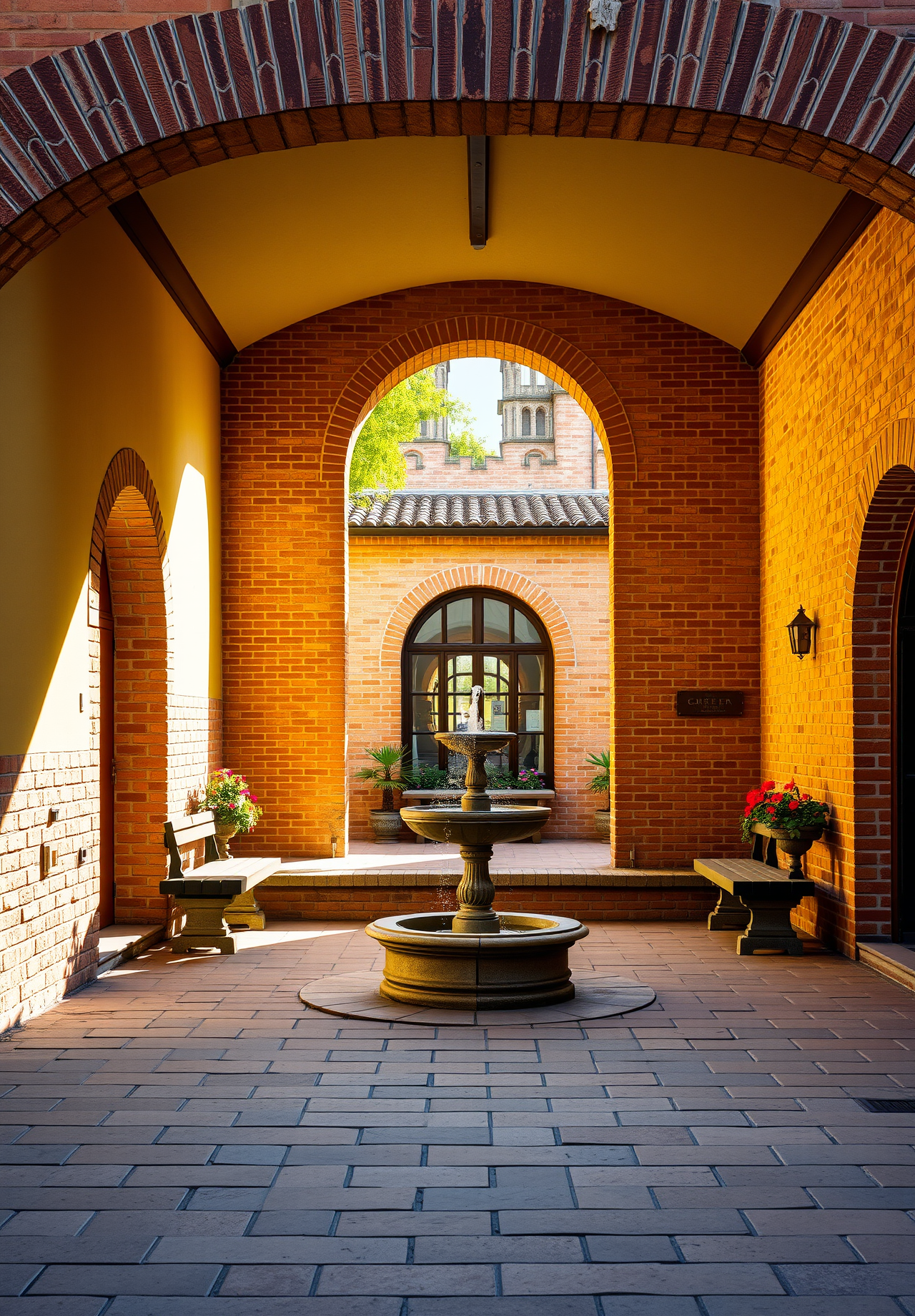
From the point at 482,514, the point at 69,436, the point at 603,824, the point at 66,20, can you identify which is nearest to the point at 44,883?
the point at 69,436

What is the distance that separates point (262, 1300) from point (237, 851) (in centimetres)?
708

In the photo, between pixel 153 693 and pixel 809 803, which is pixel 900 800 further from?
pixel 153 693

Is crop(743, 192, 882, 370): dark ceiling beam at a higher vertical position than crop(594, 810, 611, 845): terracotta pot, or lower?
higher

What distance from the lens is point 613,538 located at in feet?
31.9

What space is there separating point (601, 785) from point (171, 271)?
739 cm

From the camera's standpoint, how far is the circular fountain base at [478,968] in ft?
19.5

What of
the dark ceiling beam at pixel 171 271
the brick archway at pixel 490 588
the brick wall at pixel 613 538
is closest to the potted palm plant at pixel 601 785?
the brick archway at pixel 490 588

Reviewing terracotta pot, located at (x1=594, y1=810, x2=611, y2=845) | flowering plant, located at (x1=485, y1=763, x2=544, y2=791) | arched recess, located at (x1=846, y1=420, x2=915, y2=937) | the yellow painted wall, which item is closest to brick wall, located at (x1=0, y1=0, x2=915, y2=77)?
the yellow painted wall

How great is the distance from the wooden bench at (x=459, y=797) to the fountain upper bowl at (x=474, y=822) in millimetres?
6190

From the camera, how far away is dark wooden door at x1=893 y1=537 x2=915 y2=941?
7.12 m

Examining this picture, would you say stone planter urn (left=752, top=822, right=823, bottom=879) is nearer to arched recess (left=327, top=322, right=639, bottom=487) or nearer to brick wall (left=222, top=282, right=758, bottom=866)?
brick wall (left=222, top=282, right=758, bottom=866)

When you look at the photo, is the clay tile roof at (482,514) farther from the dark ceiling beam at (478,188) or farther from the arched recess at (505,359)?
the dark ceiling beam at (478,188)

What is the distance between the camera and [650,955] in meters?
7.58

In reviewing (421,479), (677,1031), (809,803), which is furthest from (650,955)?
(421,479)
